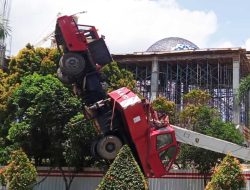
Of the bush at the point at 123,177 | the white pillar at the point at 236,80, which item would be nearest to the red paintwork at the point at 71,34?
the bush at the point at 123,177

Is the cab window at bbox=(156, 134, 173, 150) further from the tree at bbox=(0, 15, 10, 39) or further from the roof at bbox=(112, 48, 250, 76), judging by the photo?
the roof at bbox=(112, 48, 250, 76)

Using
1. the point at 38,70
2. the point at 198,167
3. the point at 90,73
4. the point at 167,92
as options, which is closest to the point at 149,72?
the point at 167,92

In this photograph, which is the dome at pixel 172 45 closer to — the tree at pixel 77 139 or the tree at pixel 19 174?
the tree at pixel 77 139

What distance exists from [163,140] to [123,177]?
5512mm

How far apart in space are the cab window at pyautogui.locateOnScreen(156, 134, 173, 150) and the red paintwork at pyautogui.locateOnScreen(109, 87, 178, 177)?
0.12m

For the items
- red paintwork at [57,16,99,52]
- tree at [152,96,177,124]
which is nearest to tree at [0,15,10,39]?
red paintwork at [57,16,99,52]

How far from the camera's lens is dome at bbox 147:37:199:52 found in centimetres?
5806

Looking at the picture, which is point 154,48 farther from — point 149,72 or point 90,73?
point 90,73

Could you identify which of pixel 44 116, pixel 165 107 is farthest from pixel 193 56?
pixel 44 116

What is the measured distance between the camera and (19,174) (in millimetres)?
21328

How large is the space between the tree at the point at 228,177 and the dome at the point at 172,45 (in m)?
39.3

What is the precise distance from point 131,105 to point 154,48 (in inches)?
1656

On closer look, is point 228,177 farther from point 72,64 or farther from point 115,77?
point 115,77

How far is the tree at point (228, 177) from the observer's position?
18.5m
